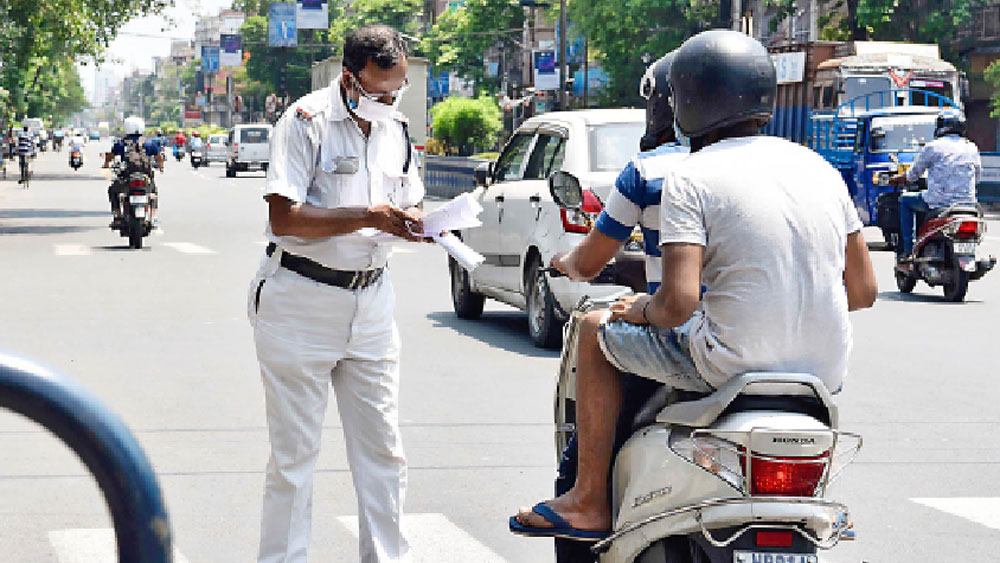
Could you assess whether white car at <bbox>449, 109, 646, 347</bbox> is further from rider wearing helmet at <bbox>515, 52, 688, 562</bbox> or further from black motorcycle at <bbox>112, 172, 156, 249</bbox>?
black motorcycle at <bbox>112, 172, 156, 249</bbox>

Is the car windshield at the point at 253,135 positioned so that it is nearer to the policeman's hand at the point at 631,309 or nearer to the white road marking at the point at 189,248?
the white road marking at the point at 189,248

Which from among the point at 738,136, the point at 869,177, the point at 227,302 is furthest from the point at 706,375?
the point at 869,177

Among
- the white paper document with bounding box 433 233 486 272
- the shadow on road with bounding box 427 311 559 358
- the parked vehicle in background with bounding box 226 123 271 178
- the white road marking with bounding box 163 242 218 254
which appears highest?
the white paper document with bounding box 433 233 486 272

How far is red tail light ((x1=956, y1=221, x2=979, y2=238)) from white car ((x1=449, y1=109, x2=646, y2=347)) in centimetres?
476

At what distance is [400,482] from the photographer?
480 centimetres

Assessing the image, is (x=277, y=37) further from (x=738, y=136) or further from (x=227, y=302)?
(x=738, y=136)

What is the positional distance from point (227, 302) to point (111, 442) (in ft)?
41.5

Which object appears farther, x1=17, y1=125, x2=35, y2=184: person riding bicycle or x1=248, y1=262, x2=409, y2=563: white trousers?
x1=17, y1=125, x2=35, y2=184: person riding bicycle

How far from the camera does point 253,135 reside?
58438 millimetres

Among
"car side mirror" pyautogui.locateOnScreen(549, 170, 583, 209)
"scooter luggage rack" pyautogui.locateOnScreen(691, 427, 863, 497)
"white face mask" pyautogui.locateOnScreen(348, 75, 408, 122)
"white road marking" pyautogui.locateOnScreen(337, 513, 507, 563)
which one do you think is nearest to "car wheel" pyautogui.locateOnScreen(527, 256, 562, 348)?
"white road marking" pyautogui.locateOnScreen(337, 513, 507, 563)

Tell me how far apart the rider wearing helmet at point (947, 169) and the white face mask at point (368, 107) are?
10963 millimetres

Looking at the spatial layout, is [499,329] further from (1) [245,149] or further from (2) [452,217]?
(1) [245,149]

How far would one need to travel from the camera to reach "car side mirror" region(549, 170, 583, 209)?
4762 millimetres

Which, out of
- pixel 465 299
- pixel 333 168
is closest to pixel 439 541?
pixel 333 168
